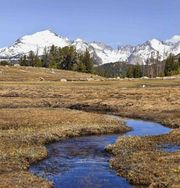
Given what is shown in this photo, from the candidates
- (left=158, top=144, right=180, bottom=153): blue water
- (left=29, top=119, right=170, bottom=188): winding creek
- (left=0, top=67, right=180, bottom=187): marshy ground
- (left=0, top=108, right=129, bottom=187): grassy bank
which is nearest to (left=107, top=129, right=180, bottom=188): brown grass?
(left=0, top=67, right=180, bottom=187): marshy ground

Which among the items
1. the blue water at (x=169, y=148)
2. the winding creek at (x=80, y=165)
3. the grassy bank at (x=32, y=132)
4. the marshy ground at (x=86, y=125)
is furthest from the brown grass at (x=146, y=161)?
the grassy bank at (x=32, y=132)

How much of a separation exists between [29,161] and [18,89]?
73059mm

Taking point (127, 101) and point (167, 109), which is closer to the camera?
point (167, 109)

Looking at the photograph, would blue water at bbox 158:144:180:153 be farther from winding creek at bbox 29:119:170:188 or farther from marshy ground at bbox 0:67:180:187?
winding creek at bbox 29:119:170:188

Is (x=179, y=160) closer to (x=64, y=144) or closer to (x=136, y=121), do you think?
(x=64, y=144)

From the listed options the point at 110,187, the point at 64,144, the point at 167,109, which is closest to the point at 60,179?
the point at 110,187

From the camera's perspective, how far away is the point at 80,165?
35.7 metres

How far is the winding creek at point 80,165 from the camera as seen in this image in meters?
30.5

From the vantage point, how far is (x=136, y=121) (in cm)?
6638

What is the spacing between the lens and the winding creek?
30452 mm

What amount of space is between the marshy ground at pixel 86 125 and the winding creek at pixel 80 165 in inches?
37.2

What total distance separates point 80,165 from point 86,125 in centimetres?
1953

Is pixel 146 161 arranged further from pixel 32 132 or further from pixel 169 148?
pixel 32 132

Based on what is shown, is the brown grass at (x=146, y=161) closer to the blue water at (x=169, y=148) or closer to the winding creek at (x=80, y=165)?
the blue water at (x=169, y=148)
